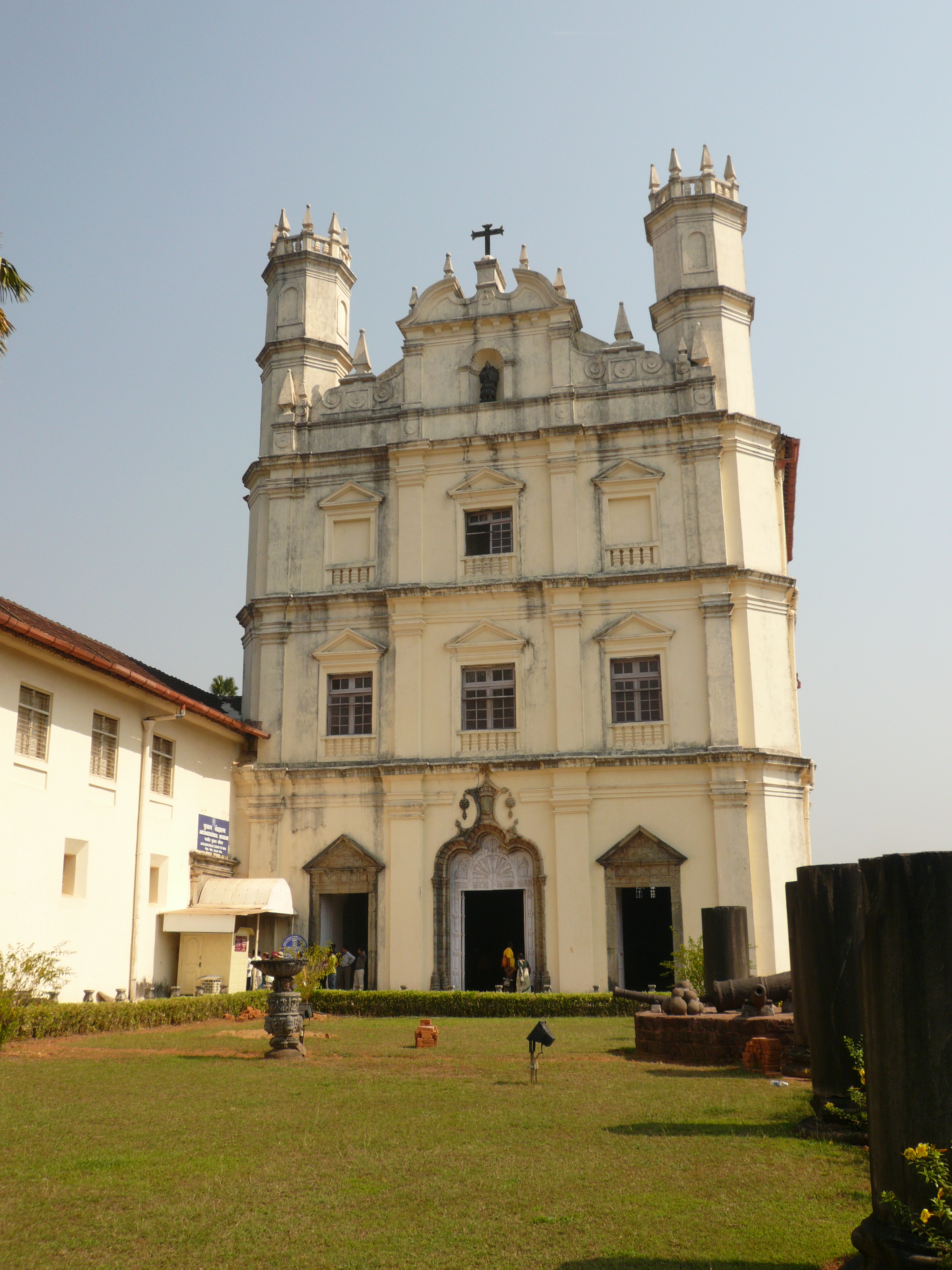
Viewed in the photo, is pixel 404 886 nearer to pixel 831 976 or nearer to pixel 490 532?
pixel 490 532

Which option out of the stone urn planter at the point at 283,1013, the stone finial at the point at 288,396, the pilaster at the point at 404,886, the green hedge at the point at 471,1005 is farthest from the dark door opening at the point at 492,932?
the stone finial at the point at 288,396

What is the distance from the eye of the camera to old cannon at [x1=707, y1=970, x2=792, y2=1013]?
14164 mm

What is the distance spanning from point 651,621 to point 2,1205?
66.1 feet

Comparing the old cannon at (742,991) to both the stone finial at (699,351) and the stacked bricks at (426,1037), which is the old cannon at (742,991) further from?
the stone finial at (699,351)

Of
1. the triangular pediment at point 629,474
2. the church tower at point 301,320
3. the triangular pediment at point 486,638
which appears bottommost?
the triangular pediment at point 486,638

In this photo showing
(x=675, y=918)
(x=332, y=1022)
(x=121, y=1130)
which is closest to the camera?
(x=121, y=1130)

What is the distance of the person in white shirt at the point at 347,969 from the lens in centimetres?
2503

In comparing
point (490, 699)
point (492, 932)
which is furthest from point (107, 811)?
point (492, 932)

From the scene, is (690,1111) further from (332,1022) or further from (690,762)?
(690,762)

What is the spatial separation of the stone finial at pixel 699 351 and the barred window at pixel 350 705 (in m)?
11.1

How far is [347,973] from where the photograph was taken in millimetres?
25359

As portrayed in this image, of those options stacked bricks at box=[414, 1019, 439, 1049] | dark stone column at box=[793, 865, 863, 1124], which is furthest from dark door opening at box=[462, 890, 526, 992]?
dark stone column at box=[793, 865, 863, 1124]

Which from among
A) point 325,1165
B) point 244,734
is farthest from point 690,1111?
point 244,734

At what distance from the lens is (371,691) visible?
87.5 feet
